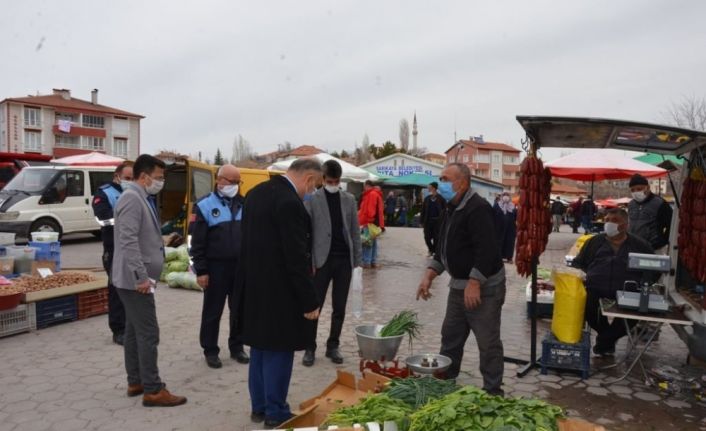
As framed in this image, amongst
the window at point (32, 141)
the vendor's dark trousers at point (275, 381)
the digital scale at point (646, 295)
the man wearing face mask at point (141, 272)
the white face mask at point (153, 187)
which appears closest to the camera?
the vendor's dark trousers at point (275, 381)

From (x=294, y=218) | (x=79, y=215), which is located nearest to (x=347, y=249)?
(x=294, y=218)

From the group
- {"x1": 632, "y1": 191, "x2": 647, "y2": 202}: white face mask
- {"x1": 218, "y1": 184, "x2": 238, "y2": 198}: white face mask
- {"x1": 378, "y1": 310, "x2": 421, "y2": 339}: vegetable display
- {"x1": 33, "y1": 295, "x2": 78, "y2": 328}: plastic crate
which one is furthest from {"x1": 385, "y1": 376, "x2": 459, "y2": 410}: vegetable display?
{"x1": 632, "y1": 191, "x2": 647, "y2": 202}: white face mask

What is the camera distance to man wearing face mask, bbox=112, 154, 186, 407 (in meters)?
4.01

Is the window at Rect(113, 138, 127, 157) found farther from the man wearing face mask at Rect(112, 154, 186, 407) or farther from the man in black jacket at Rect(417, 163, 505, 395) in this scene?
the man in black jacket at Rect(417, 163, 505, 395)

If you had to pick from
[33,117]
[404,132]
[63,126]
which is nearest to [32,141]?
[33,117]

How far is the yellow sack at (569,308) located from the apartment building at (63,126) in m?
64.7

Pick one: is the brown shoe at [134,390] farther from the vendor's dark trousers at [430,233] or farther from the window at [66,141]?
the window at [66,141]

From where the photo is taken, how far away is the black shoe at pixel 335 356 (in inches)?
213

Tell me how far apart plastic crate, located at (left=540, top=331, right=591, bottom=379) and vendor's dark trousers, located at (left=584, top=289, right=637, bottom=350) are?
0.59m

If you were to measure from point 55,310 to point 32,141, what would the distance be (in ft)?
212

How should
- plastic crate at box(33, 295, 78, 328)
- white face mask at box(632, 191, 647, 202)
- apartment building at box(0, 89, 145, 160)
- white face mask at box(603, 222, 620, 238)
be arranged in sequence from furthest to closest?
apartment building at box(0, 89, 145, 160), white face mask at box(632, 191, 647, 202), plastic crate at box(33, 295, 78, 328), white face mask at box(603, 222, 620, 238)

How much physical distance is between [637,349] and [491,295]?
115 inches

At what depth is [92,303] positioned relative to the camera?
281 inches

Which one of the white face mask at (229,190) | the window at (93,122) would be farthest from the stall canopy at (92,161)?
the window at (93,122)
